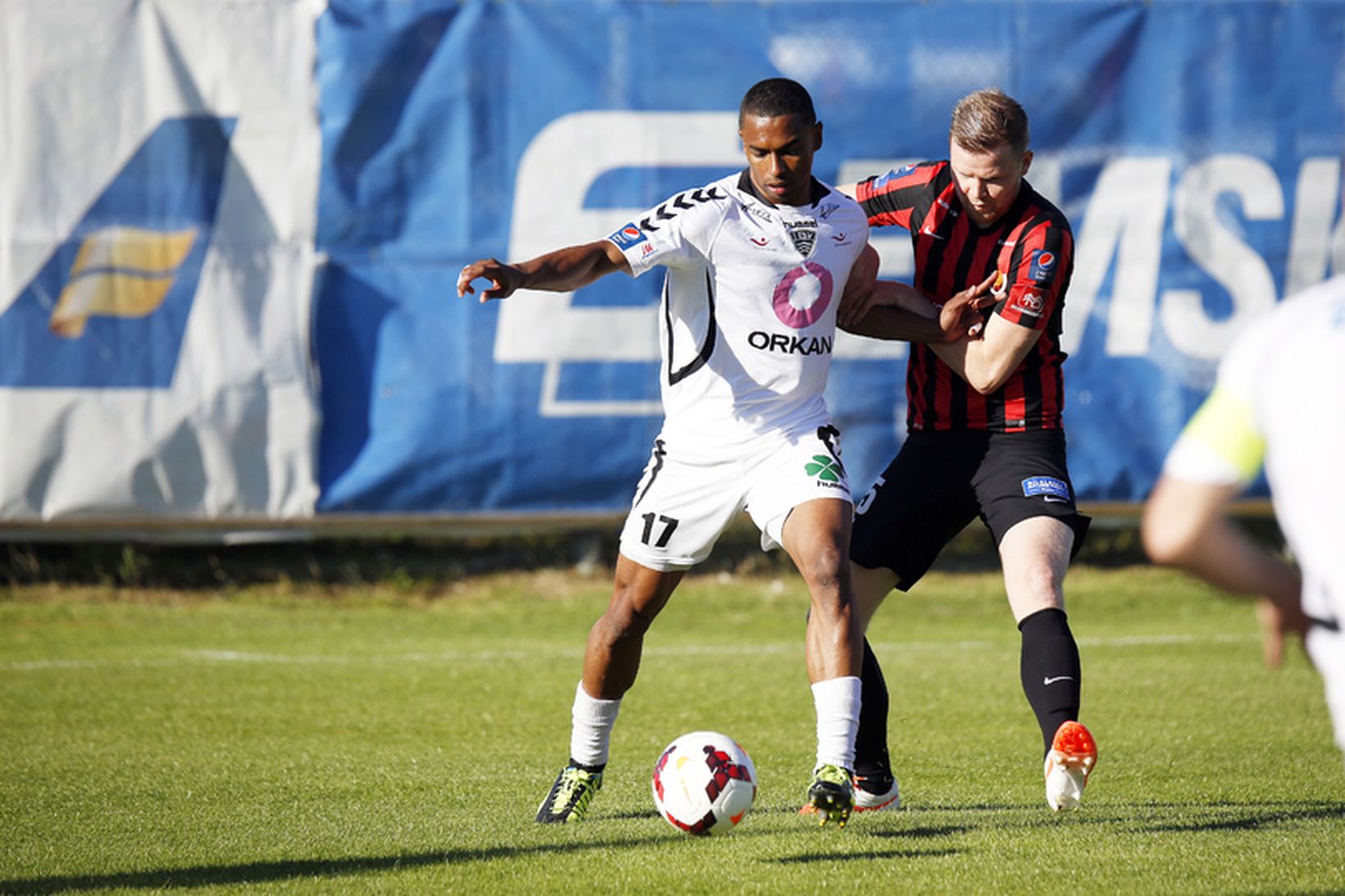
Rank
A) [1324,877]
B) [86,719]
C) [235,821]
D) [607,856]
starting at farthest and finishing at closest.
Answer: [86,719], [235,821], [607,856], [1324,877]

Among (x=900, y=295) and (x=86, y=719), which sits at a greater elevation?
(x=900, y=295)

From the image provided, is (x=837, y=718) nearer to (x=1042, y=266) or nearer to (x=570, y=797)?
(x=570, y=797)

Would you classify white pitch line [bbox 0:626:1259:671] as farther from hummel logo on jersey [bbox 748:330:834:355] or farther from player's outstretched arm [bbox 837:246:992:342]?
hummel logo on jersey [bbox 748:330:834:355]

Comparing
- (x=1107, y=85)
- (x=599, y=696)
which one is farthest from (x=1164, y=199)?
(x=599, y=696)

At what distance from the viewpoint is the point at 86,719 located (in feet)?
24.9

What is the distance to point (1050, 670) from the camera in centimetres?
511

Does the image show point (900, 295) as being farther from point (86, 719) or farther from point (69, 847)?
point (86, 719)

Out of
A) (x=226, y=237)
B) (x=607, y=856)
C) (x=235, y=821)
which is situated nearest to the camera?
(x=607, y=856)

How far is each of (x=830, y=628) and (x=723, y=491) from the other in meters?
0.64

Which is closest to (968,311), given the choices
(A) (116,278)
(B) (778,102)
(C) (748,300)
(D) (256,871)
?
(C) (748,300)

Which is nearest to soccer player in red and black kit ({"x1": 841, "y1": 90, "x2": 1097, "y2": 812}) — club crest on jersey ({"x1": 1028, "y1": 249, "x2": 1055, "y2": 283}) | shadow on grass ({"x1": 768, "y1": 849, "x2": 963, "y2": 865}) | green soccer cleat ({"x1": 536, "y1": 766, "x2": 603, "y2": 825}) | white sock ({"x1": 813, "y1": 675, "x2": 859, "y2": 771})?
club crest on jersey ({"x1": 1028, "y1": 249, "x2": 1055, "y2": 283})

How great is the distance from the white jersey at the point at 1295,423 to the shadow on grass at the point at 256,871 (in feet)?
8.67

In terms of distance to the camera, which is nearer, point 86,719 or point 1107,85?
point 86,719

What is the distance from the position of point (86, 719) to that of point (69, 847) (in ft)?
9.30
